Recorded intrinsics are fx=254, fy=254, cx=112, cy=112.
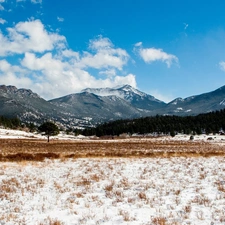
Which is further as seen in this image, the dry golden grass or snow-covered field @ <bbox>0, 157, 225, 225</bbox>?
the dry golden grass

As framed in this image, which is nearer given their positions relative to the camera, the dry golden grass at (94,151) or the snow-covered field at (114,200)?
the snow-covered field at (114,200)

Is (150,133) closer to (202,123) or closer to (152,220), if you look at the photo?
(202,123)

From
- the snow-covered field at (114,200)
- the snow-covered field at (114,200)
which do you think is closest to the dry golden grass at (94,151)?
the snow-covered field at (114,200)

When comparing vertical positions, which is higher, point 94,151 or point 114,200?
point 114,200

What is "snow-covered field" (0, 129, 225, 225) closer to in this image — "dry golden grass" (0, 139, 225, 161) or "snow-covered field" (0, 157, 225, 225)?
"snow-covered field" (0, 157, 225, 225)

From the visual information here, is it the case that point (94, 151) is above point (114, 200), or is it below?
below

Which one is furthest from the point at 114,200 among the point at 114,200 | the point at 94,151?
the point at 94,151

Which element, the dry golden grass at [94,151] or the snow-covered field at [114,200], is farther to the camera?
the dry golden grass at [94,151]

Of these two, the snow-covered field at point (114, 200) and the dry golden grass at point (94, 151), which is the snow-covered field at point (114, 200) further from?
the dry golden grass at point (94, 151)

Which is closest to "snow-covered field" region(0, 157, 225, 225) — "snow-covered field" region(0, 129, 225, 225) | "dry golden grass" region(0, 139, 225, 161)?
"snow-covered field" region(0, 129, 225, 225)

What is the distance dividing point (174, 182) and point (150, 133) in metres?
179

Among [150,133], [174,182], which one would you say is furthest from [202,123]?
[174,182]

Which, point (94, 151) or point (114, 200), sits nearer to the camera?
point (114, 200)

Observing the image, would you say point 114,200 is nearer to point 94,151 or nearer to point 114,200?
point 114,200
